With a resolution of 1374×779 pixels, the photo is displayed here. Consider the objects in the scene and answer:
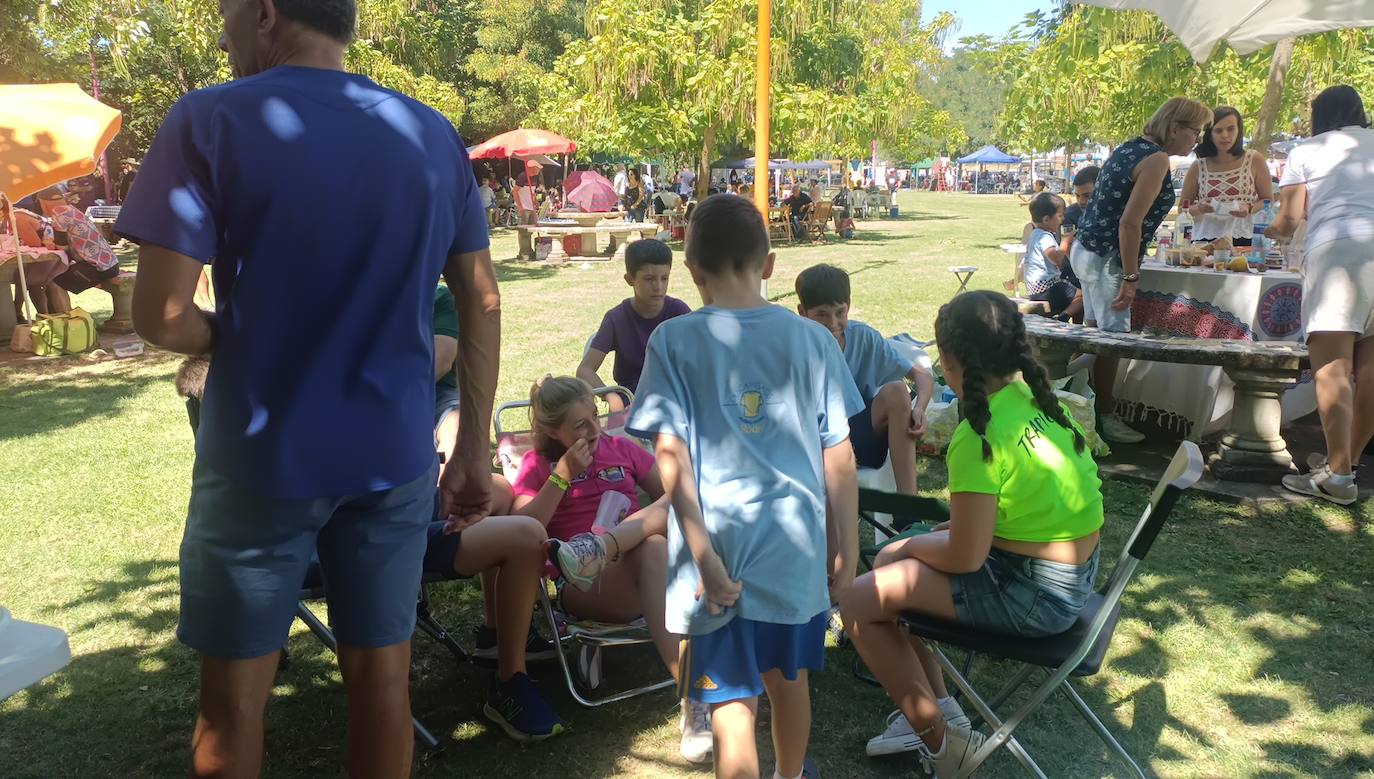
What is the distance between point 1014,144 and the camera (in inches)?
800

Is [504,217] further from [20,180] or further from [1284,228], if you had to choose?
[1284,228]

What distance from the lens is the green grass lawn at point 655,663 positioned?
2.95 m

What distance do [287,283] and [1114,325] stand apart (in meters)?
5.47

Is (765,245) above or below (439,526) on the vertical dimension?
above

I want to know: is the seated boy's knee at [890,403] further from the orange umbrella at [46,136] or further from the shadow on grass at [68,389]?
the orange umbrella at [46,136]

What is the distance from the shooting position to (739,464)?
A: 2238mm

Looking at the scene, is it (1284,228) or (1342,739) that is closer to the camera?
(1342,739)

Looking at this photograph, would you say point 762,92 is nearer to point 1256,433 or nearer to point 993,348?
point 1256,433

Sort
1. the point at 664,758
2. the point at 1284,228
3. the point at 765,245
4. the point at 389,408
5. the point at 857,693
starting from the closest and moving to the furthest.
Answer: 1. the point at 389,408
2. the point at 765,245
3. the point at 664,758
4. the point at 857,693
5. the point at 1284,228

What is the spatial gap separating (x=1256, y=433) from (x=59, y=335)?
1011 centimetres

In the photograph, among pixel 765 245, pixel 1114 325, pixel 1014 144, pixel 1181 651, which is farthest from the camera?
pixel 1014 144

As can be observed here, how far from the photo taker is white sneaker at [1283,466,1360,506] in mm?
4953

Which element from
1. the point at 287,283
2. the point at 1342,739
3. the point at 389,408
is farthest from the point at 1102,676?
the point at 287,283

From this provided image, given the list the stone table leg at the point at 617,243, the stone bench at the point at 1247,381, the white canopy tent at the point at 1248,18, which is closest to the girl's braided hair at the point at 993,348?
the stone bench at the point at 1247,381
